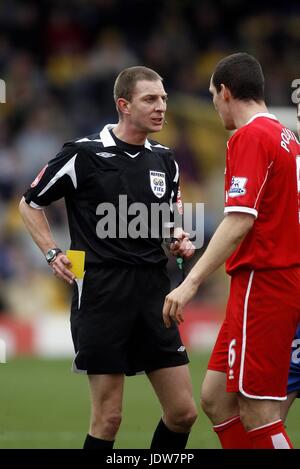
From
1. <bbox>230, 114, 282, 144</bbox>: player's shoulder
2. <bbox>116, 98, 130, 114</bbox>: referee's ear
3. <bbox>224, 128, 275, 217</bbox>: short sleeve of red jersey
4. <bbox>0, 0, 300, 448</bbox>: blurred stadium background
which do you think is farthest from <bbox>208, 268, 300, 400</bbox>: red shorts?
<bbox>0, 0, 300, 448</bbox>: blurred stadium background

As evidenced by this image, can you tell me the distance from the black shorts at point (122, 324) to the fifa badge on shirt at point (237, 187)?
3.60ft

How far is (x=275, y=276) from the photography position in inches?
225

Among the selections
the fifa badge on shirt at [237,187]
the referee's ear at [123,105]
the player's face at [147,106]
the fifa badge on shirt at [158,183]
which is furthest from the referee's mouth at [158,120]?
the fifa badge on shirt at [237,187]

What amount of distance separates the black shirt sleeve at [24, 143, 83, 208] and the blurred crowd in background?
8610 millimetres

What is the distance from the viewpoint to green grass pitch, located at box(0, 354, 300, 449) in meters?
8.55

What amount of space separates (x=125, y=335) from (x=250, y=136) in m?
1.53

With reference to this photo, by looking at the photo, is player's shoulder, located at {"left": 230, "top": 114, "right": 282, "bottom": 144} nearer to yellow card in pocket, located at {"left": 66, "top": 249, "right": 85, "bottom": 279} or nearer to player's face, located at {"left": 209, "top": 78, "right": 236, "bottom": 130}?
player's face, located at {"left": 209, "top": 78, "right": 236, "bottom": 130}

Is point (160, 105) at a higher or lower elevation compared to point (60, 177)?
higher

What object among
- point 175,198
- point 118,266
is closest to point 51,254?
point 118,266

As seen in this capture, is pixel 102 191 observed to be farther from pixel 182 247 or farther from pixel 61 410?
pixel 61 410

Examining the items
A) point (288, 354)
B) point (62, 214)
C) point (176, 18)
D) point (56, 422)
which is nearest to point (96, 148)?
point (288, 354)

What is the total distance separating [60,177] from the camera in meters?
6.48

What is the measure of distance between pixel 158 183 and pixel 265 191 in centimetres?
111

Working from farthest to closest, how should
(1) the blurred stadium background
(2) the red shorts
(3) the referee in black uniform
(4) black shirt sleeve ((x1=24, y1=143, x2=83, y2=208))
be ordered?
(1) the blurred stadium background → (4) black shirt sleeve ((x1=24, y1=143, x2=83, y2=208)) → (3) the referee in black uniform → (2) the red shorts
